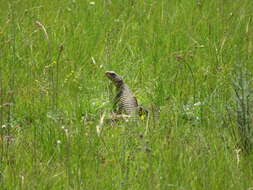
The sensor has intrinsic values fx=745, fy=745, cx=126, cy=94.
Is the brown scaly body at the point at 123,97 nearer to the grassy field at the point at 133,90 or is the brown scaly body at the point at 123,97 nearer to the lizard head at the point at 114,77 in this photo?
the lizard head at the point at 114,77

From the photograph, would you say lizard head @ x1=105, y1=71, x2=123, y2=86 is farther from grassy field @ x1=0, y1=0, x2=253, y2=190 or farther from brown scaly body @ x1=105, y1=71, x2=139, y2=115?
grassy field @ x1=0, y1=0, x2=253, y2=190

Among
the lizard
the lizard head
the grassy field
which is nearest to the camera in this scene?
the grassy field

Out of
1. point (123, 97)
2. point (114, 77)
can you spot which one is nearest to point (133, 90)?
Answer: point (114, 77)

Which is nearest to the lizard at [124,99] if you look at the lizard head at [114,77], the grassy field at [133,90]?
the lizard head at [114,77]

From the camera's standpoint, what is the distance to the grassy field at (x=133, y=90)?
4.04 meters

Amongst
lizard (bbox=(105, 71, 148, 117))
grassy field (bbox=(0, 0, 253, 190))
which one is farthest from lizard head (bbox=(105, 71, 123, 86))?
grassy field (bbox=(0, 0, 253, 190))

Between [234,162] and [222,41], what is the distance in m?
2.03

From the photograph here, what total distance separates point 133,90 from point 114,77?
0.97ft

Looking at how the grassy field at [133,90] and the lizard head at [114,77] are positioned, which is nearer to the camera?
the grassy field at [133,90]

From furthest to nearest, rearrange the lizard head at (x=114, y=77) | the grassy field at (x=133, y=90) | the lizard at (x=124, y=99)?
the lizard head at (x=114, y=77), the lizard at (x=124, y=99), the grassy field at (x=133, y=90)

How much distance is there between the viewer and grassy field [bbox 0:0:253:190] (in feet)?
13.2

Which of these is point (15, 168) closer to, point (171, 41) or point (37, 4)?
point (171, 41)

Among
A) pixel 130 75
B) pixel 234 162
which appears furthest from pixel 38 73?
pixel 234 162

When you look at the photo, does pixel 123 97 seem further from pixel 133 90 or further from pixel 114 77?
pixel 133 90
